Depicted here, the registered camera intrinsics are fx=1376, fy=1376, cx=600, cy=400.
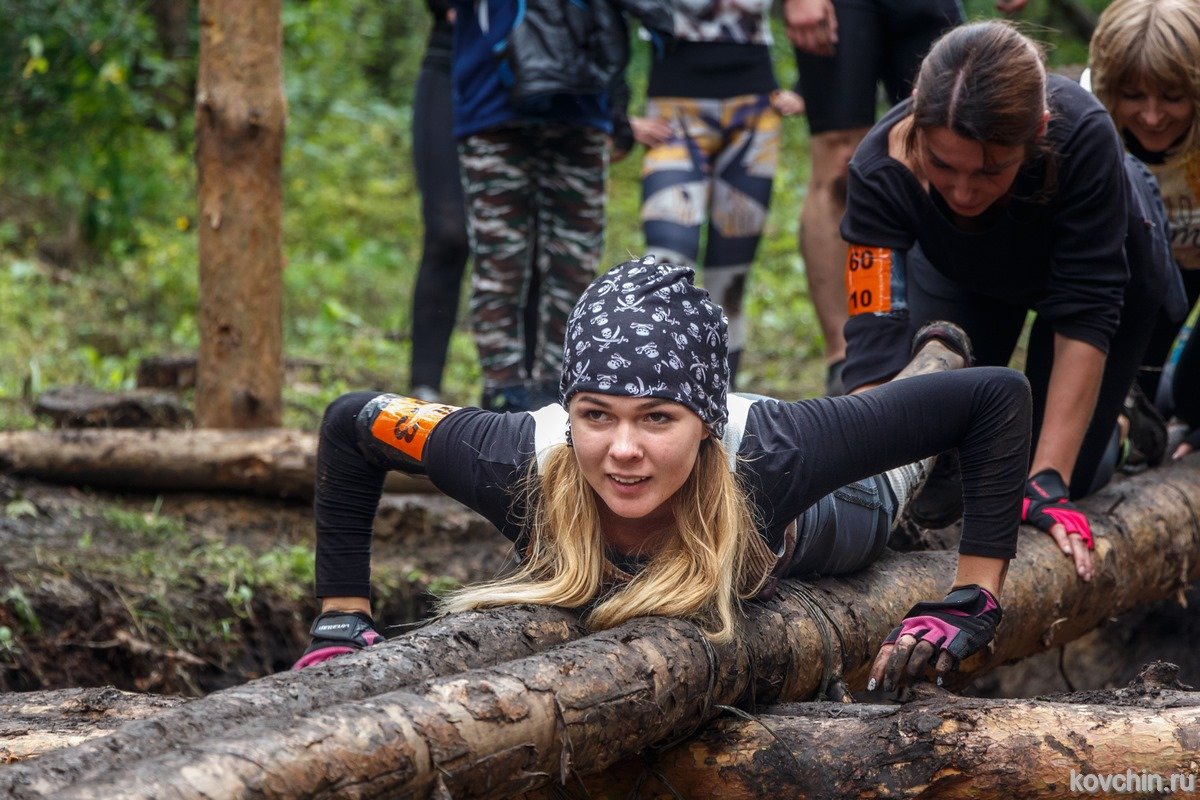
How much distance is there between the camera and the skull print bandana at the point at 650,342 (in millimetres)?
2709

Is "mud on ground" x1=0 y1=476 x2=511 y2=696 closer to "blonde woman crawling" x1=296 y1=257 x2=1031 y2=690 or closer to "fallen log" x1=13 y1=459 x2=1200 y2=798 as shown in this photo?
"blonde woman crawling" x1=296 y1=257 x2=1031 y2=690

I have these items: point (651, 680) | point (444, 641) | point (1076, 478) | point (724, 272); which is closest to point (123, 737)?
point (444, 641)

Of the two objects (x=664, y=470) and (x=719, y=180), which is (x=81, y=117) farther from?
(x=664, y=470)

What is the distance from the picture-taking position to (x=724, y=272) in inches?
217

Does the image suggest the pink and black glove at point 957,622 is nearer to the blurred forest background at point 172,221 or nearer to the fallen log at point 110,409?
the blurred forest background at point 172,221

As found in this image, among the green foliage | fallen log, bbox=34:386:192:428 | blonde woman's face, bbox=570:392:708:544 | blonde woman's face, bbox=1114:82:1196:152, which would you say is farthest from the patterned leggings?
the green foliage

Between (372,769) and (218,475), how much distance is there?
335 cm

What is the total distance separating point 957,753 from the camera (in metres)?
2.45

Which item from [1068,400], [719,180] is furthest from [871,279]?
[719,180]

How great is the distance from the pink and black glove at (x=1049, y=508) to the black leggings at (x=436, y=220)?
2601mm

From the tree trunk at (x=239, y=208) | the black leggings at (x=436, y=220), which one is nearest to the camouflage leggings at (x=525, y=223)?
the black leggings at (x=436, y=220)

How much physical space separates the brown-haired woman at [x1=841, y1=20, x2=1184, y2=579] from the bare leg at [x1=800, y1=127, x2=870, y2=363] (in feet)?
3.38

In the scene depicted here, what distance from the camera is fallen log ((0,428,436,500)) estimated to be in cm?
514

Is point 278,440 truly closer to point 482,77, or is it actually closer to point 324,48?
point 482,77
